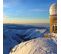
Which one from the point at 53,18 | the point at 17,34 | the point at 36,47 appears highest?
the point at 53,18

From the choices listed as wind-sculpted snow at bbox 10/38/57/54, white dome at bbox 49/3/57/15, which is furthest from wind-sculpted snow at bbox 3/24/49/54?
white dome at bbox 49/3/57/15

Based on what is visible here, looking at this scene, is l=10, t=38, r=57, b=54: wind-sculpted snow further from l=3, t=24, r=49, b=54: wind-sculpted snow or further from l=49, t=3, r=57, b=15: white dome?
l=49, t=3, r=57, b=15: white dome

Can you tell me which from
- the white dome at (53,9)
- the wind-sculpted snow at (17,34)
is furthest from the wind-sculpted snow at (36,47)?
the white dome at (53,9)

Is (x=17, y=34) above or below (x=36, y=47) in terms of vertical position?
above

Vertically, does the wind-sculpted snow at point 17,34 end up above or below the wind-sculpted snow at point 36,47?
above

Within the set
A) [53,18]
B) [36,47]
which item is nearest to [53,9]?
[53,18]

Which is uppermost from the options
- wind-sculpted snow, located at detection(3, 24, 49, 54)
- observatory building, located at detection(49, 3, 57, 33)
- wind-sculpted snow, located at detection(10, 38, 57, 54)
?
observatory building, located at detection(49, 3, 57, 33)

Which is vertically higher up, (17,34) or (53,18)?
(53,18)

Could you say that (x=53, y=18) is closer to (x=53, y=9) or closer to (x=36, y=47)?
(x=53, y=9)

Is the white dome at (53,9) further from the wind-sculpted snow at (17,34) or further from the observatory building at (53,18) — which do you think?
the wind-sculpted snow at (17,34)

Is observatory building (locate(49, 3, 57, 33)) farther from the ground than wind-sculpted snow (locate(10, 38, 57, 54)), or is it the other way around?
observatory building (locate(49, 3, 57, 33))
